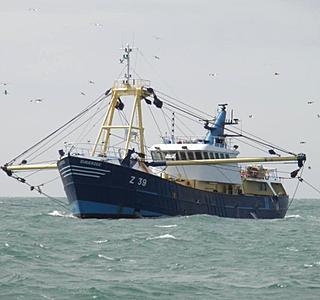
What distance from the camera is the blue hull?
5781 centimetres

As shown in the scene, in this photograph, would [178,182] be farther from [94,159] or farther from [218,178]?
[94,159]

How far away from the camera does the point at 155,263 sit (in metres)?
33.7

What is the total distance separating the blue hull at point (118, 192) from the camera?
190ft

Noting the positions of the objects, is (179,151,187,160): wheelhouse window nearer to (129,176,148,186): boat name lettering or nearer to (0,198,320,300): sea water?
(129,176,148,186): boat name lettering

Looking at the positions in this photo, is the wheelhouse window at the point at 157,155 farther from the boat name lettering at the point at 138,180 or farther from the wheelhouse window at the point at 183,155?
the boat name lettering at the point at 138,180

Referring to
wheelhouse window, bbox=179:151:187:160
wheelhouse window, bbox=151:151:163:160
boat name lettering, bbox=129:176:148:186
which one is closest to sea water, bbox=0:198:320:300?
boat name lettering, bbox=129:176:148:186

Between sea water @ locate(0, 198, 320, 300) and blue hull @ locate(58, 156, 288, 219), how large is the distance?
674 cm

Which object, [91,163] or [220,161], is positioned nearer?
[91,163]

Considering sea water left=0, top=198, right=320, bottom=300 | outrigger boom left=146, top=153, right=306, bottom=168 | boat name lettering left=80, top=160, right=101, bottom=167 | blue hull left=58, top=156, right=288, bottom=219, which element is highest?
outrigger boom left=146, top=153, right=306, bottom=168

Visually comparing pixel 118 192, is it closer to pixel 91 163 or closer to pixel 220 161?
pixel 91 163

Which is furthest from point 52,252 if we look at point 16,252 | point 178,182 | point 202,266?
point 178,182

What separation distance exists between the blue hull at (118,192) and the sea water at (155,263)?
22.1 ft

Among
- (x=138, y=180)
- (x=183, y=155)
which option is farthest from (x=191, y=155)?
(x=138, y=180)

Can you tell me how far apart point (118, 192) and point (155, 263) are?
25184 millimetres
